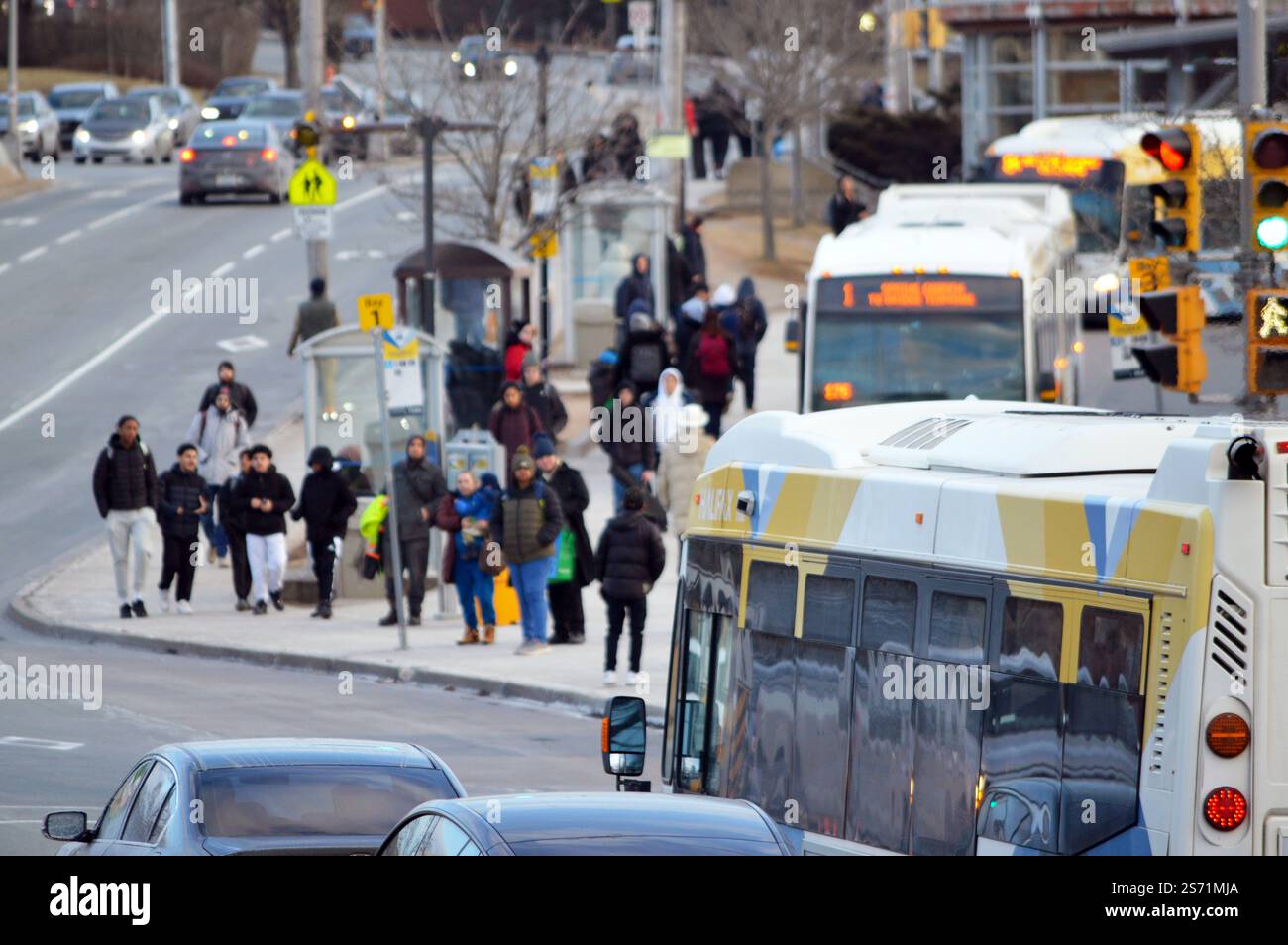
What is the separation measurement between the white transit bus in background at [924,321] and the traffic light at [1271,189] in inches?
362

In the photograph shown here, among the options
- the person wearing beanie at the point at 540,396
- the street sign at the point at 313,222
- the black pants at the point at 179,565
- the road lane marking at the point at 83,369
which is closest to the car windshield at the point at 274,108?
the road lane marking at the point at 83,369

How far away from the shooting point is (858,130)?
53.2m

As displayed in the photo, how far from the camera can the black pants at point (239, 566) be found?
72.6 feet

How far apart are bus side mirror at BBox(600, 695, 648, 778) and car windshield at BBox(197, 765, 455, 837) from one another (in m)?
0.63

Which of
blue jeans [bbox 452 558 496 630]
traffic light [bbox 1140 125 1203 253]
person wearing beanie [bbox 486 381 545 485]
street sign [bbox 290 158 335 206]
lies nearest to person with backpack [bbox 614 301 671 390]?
person wearing beanie [bbox 486 381 545 485]

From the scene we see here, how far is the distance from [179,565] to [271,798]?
45.3 feet

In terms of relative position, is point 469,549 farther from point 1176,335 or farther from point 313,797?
point 313,797

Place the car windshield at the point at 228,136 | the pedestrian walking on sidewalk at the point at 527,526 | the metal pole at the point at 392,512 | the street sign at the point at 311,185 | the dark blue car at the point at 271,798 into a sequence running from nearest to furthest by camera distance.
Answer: the dark blue car at the point at 271,798
the pedestrian walking on sidewalk at the point at 527,526
the metal pole at the point at 392,512
the street sign at the point at 311,185
the car windshield at the point at 228,136

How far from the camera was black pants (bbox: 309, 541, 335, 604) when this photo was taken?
2180cm

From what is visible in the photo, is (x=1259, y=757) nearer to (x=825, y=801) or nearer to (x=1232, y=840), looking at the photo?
(x=1232, y=840)

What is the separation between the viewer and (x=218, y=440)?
76.5ft

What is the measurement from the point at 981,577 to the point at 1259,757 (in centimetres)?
124

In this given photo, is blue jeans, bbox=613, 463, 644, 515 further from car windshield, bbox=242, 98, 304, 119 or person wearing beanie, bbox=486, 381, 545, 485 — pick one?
car windshield, bbox=242, 98, 304, 119

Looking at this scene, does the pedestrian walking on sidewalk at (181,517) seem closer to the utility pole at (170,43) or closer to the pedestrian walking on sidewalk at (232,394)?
the pedestrian walking on sidewalk at (232,394)
